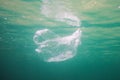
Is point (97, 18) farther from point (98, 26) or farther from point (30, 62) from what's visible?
point (30, 62)

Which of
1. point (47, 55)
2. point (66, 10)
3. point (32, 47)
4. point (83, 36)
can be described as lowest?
point (32, 47)

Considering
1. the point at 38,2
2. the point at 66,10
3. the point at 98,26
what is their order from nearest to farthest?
the point at 38,2 < the point at 66,10 < the point at 98,26

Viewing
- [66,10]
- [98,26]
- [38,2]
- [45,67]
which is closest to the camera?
[38,2]

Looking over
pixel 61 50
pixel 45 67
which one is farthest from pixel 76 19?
pixel 45 67

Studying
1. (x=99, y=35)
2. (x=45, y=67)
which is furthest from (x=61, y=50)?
(x=45, y=67)

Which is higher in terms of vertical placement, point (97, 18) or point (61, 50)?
point (97, 18)

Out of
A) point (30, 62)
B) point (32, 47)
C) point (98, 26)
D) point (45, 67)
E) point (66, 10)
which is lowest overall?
point (45, 67)

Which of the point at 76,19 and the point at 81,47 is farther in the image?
the point at 81,47

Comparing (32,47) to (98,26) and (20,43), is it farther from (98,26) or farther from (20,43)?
(98,26)

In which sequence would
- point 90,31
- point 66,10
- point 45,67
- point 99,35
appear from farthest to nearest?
1. point 45,67
2. point 99,35
3. point 90,31
4. point 66,10
